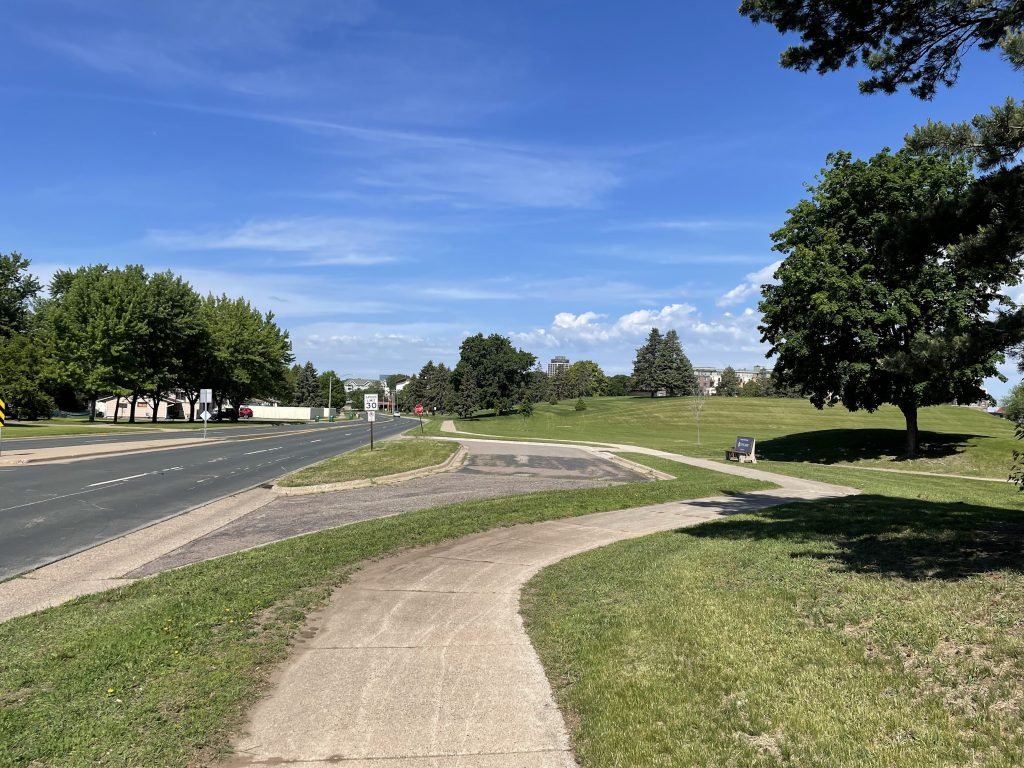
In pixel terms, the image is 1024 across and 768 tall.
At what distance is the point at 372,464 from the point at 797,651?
19.3 metres

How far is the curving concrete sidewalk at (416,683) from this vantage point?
398cm

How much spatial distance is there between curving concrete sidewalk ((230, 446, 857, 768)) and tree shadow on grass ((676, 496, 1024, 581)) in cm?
382

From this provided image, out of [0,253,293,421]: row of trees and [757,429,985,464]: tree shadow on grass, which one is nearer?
[757,429,985,464]: tree shadow on grass

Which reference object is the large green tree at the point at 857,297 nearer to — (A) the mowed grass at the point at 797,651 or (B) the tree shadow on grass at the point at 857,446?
(B) the tree shadow on grass at the point at 857,446

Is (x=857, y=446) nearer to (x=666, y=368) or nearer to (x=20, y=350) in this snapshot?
(x=20, y=350)

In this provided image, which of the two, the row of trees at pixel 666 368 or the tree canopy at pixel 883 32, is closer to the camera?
the tree canopy at pixel 883 32

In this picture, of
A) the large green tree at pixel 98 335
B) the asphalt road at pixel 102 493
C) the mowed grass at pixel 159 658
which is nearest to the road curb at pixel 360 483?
the asphalt road at pixel 102 493

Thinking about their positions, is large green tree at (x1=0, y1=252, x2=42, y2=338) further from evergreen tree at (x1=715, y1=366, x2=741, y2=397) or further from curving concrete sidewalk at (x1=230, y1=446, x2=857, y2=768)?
evergreen tree at (x1=715, y1=366, x2=741, y2=397)

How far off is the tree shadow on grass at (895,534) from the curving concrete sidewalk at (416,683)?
3.82 metres

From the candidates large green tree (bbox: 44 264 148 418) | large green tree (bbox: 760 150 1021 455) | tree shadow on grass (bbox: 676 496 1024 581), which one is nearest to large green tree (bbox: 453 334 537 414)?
large green tree (bbox: 44 264 148 418)

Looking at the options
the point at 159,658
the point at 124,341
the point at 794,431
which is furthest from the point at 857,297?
the point at 124,341

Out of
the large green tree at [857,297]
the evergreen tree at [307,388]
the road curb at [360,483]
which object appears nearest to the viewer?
the road curb at [360,483]

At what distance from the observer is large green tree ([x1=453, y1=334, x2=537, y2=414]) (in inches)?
4291

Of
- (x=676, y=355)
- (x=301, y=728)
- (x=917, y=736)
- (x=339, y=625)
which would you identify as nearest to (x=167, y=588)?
(x=339, y=625)
